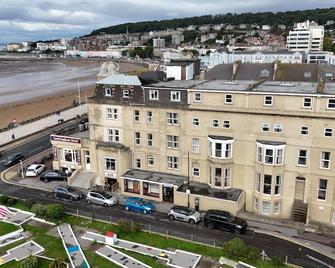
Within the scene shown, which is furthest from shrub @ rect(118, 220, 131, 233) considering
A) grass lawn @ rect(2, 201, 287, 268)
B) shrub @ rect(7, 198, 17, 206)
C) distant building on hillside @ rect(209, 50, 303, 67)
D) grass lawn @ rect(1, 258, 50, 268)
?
distant building on hillside @ rect(209, 50, 303, 67)

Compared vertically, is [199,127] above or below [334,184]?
above

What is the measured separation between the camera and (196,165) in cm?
4022

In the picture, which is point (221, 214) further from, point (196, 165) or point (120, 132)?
point (120, 132)

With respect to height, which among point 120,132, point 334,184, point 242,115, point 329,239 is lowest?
point 329,239

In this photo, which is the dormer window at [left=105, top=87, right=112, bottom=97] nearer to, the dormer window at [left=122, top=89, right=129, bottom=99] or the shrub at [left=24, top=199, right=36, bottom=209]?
the dormer window at [left=122, top=89, right=129, bottom=99]

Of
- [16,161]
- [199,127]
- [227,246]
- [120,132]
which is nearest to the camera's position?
[227,246]

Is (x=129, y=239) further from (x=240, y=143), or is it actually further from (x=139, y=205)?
(x=240, y=143)

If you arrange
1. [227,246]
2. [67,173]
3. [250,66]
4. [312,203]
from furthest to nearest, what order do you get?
[250,66]
[67,173]
[312,203]
[227,246]

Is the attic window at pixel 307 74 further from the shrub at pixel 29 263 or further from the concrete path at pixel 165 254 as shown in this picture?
the shrub at pixel 29 263

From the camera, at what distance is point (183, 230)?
110 feet

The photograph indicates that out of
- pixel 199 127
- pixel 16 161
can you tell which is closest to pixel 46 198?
pixel 16 161

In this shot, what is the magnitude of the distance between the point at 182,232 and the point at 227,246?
18.7ft

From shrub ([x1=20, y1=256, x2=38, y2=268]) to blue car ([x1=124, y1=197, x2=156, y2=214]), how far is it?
12.5m

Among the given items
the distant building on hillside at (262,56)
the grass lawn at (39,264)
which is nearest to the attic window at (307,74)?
the grass lawn at (39,264)
